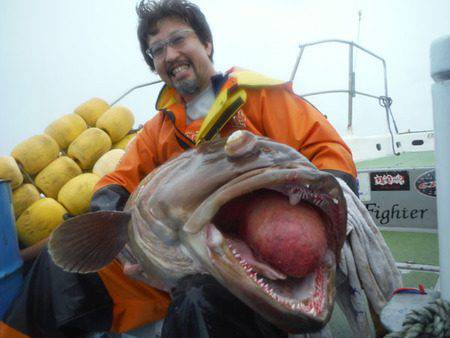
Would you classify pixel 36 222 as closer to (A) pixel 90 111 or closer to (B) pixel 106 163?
(B) pixel 106 163

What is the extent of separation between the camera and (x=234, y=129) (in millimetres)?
2406

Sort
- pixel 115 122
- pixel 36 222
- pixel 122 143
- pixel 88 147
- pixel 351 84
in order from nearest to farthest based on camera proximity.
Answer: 1. pixel 36 222
2. pixel 88 147
3. pixel 115 122
4. pixel 122 143
5. pixel 351 84

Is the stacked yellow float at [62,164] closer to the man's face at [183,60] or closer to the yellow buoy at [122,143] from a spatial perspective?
the yellow buoy at [122,143]

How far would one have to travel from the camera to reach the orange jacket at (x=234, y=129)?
7.03 feet

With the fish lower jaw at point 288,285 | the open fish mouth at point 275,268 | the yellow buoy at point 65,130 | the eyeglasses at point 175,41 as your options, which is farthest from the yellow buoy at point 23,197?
the fish lower jaw at point 288,285

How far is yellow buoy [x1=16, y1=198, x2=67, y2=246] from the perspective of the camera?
3.04 meters

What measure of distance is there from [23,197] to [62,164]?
52 cm

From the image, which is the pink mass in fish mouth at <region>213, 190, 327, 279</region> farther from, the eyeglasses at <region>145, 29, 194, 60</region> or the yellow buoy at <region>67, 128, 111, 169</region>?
the yellow buoy at <region>67, 128, 111, 169</region>

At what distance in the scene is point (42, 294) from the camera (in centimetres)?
215

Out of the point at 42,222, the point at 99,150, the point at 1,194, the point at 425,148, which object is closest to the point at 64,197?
the point at 42,222

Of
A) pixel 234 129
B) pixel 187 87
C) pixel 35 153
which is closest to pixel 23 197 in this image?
pixel 35 153

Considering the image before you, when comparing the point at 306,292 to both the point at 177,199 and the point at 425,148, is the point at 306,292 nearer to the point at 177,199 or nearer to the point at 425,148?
the point at 177,199

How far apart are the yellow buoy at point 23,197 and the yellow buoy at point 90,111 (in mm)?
1211

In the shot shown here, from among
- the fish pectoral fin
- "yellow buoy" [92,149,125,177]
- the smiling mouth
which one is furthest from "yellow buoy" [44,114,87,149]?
the smiling mouth
